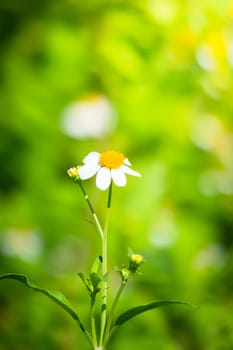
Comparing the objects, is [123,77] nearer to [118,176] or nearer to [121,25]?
[121,25]

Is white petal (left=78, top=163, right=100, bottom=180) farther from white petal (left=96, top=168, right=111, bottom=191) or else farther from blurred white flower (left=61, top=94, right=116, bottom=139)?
blurred white flower (left=61, top=94, right=116, bottom=139)

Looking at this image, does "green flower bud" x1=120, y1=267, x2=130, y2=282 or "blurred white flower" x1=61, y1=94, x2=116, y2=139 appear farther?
"blurred white flower" x1=61, y1=94, x2=116, y2=139

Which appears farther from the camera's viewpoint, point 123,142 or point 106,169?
point 123,142

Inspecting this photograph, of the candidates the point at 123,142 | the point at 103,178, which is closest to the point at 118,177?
the point at 103,178

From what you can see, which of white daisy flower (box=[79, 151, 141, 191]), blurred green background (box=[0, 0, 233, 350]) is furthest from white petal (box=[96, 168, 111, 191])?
blurred green background (box=[0, 0, 233, 350])

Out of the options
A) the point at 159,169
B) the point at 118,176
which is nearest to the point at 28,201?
the point at 159,169

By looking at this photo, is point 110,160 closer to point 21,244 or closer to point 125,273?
point 125,273
